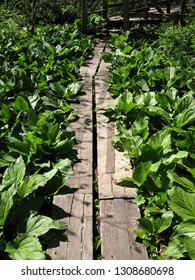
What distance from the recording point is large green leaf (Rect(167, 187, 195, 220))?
2.92 metres

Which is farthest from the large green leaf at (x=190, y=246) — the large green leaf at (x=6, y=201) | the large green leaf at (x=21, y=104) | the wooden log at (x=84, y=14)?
the wooden log at (x=84, y=14)

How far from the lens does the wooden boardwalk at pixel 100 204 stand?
2.94 meters

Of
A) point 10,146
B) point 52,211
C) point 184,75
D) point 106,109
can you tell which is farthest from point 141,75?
point 52,211

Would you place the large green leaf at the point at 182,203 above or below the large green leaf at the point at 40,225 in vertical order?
above

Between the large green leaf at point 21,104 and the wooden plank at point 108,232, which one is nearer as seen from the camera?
the wooden plank at point 108,232


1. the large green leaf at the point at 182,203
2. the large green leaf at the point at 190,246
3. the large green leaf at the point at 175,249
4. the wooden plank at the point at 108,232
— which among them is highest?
the large green leaf at the point at 182,203

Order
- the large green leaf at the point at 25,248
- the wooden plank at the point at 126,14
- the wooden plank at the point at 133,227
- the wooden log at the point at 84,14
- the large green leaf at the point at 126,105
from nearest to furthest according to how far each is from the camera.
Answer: the large green leaf at the point at 25,248
the wooden plank at the point at 133,227
the large green leaf at the point at 126,105
the wooden plank at the point at 126,14
the wooden log at the point at 84,14

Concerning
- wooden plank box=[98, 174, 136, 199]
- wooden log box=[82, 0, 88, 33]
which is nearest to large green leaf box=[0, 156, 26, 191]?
wooden plank box=[98, 174, 136, 199]

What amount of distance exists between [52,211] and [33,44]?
6.02m

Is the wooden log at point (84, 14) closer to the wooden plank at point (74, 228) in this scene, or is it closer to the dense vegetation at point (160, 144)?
the dense vegetation at point (160, 144)

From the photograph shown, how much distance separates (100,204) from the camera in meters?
3.52

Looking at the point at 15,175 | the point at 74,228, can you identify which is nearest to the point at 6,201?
the point at 15,175

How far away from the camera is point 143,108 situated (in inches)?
189

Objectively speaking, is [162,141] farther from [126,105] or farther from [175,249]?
[175,249]
